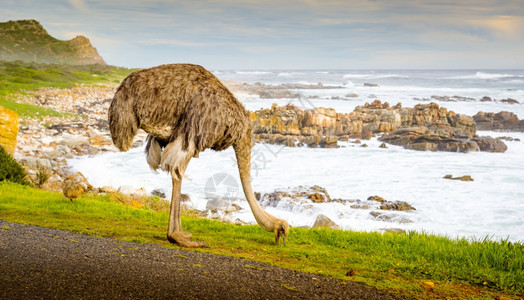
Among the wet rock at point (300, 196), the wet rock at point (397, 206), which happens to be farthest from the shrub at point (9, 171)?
the wet rock at point (397, 206)

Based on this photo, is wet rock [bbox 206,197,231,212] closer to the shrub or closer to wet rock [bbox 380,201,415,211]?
wet rock [bbox 380,201,415,211]

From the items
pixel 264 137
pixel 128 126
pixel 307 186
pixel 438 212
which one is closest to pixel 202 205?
pixel 307 186

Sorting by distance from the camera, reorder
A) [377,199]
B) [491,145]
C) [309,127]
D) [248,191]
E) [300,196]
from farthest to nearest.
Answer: [309,127]
[491,145]
[300,196]
[377,199]
[248,191]

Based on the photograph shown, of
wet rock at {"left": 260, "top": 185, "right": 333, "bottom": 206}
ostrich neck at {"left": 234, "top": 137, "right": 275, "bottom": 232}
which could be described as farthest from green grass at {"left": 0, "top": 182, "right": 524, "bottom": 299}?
wet rock at {"left": 260, "top": 185, "right": 333, "bottom": 206}

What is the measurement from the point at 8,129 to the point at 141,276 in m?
12.2

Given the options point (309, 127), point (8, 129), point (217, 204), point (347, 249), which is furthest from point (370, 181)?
point (347, 249)

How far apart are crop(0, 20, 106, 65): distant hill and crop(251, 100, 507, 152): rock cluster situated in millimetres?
82065

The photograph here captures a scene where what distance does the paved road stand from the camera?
5504mm

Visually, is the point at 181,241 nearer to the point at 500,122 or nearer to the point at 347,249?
the point at 347,249

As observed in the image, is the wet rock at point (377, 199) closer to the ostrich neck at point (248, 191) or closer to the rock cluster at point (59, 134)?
the rock cluster at point (59, 134)

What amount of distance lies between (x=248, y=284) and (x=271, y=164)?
2065 centimetres

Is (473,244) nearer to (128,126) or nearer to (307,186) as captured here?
(128,126)

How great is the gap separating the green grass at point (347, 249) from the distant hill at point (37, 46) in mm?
99875

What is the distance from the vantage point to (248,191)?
26.4 feet
